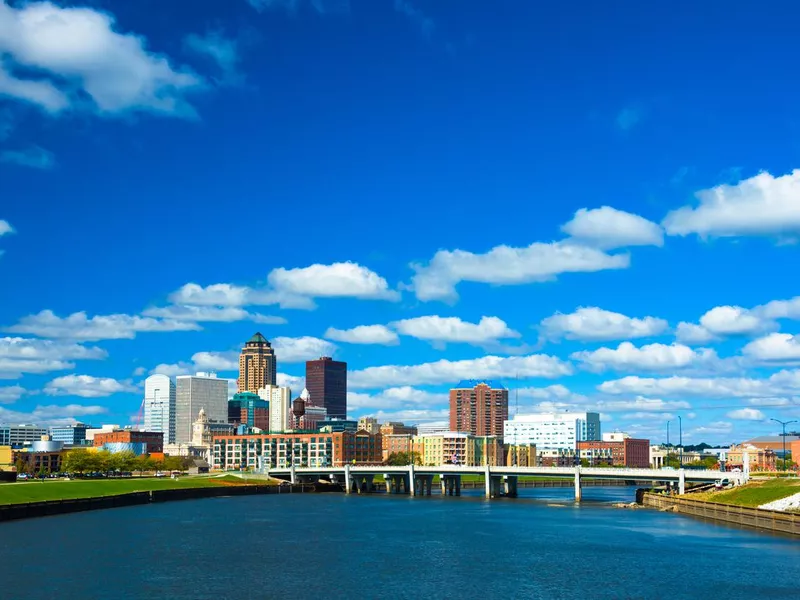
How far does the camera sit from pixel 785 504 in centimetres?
12988

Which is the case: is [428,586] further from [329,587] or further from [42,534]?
[42,534]

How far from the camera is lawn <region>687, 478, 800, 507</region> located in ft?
455

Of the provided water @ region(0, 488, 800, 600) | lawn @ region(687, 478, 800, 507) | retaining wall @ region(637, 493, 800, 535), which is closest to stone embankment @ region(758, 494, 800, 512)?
retaining wall @ region(637, 493, 800, 535)

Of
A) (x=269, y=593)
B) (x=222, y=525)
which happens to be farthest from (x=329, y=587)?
(x=222, y=525)

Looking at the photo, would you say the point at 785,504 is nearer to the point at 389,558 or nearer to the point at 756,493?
the point at 756,493

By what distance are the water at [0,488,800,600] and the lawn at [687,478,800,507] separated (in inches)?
370

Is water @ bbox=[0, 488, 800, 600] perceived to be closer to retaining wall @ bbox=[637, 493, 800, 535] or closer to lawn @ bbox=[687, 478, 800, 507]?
retaining wall @ bbox=[637, 493, 800, 535]

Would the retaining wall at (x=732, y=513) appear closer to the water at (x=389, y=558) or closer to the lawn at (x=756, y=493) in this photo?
the lawn at (x=756, y=493)

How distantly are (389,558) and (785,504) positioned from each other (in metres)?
62.5

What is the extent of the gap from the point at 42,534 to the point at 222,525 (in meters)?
27.9

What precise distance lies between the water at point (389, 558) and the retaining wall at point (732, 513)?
15.7 feet

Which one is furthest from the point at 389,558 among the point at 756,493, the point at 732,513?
the point at 756,493

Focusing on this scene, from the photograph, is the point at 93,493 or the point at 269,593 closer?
the point at 269,593

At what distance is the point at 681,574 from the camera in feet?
287
